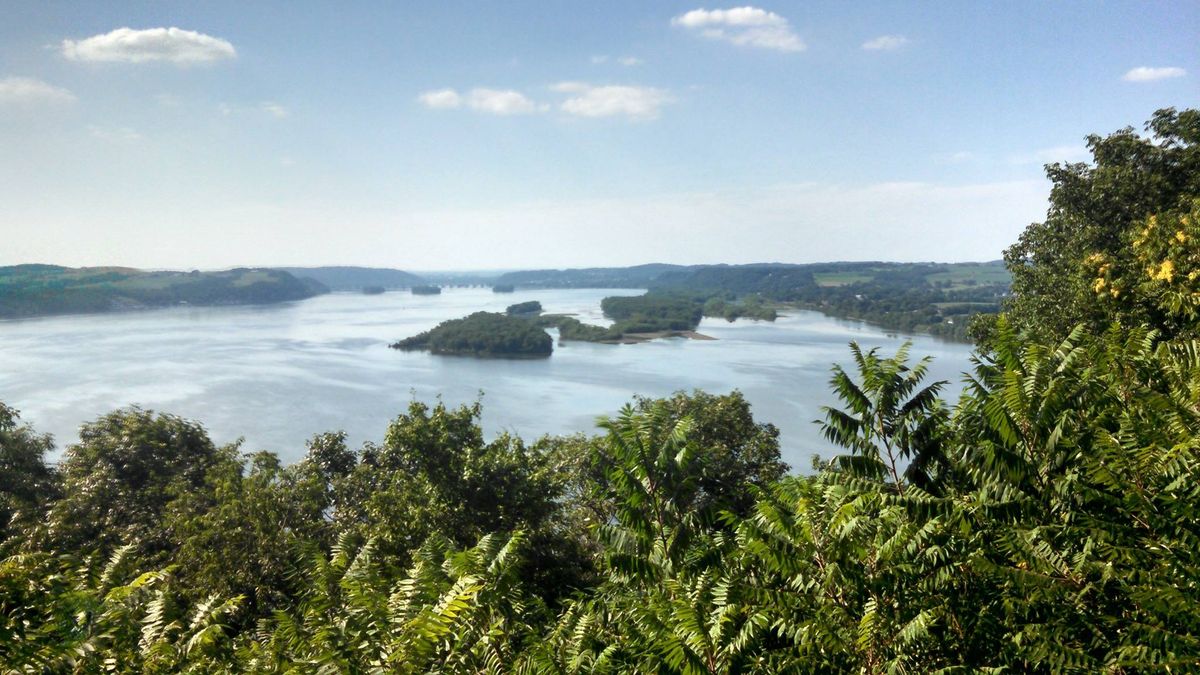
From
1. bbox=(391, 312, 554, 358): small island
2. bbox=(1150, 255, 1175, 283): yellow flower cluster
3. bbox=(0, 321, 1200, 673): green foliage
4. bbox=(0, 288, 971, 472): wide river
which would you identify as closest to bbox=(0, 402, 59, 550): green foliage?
bbox=(0, 288, 971, 472): wide river

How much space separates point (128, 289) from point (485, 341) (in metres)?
45.7

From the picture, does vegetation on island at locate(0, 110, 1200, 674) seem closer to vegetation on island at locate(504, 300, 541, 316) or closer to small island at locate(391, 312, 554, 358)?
small island at locate(391, 312, 554, 358)

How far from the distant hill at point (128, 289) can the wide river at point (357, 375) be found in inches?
117

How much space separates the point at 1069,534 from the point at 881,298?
96.8m

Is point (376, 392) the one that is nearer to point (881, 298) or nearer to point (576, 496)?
point (576, 496)

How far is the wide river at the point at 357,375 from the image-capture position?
40219 mm

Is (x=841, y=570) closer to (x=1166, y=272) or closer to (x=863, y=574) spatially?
(x=863, y=574)

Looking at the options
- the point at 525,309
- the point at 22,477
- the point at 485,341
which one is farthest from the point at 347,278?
the point at 22,477

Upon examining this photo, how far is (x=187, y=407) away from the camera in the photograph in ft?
145

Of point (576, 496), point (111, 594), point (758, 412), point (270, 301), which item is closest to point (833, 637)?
point (111, 594)

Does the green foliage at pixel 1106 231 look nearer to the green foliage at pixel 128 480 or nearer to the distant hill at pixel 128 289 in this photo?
the green foliage at pixel 128 480

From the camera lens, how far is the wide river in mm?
40219

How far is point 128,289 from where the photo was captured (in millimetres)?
84750

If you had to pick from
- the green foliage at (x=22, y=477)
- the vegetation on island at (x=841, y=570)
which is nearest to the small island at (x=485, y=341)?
the green foliage at (x=22, y=477)
